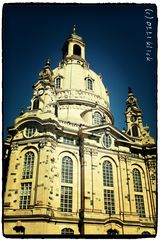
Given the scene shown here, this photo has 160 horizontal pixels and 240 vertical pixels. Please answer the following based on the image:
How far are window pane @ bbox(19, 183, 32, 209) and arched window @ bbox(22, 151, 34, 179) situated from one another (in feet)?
2.30

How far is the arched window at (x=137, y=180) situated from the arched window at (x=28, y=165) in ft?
32.1

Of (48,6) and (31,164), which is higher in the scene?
(48,6)

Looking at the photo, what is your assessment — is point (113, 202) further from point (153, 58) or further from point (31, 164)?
point (153, 58)

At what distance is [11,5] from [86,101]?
17.3 m

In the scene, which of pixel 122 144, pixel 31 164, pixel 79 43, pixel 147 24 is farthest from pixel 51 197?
pixel 79 43

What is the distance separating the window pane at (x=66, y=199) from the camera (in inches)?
818

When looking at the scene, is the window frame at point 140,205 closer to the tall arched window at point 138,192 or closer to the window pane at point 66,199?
the tall arched window at point 138,192

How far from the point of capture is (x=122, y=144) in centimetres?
2581

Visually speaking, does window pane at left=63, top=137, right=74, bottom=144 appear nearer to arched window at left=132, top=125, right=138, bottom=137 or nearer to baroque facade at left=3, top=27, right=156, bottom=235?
baroque facade at left=3, top=27, right=156, bottom=235

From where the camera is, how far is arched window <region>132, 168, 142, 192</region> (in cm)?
2430

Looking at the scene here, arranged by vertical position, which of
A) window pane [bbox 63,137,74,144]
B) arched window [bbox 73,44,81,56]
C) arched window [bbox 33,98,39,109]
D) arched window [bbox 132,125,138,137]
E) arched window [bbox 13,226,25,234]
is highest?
arched window [bbox 73,44,81,56]

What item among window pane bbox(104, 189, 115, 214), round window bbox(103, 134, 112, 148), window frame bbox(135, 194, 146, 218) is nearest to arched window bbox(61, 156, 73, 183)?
window pane bbox(104, 189, 115, 214)

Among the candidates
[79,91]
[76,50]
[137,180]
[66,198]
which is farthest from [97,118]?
[76,50]

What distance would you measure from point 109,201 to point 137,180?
4147 mm
